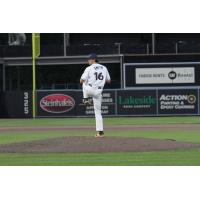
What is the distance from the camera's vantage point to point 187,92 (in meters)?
35.8

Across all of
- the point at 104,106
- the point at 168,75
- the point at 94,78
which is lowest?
the point at 104,106

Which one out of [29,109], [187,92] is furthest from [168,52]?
[29,109]

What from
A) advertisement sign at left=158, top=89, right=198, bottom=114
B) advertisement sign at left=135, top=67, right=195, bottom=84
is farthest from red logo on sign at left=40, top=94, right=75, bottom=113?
advertisement sign at left=135, top=67, right=195, bottom=84

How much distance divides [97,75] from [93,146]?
215 cm

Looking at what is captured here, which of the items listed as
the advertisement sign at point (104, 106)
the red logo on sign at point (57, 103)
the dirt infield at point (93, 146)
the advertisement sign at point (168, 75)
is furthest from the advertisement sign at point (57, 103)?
the dirt infield at point (93, 146)

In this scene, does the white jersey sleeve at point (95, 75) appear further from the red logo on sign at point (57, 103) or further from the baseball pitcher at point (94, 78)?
the red logo on sign at point (57, 103)

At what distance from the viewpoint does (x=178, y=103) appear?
35.7m

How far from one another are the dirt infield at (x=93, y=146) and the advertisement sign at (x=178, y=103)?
20665 mm

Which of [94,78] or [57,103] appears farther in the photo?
[57,103]

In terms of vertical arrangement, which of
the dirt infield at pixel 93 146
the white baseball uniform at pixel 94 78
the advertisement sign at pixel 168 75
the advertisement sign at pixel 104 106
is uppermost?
the advertisement sign at pixel 168 75

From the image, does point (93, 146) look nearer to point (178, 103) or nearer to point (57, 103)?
point (178, 103)

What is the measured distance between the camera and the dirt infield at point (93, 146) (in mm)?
13617

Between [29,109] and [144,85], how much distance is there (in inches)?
344

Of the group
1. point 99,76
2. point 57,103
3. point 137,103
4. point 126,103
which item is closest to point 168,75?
point 137,103
